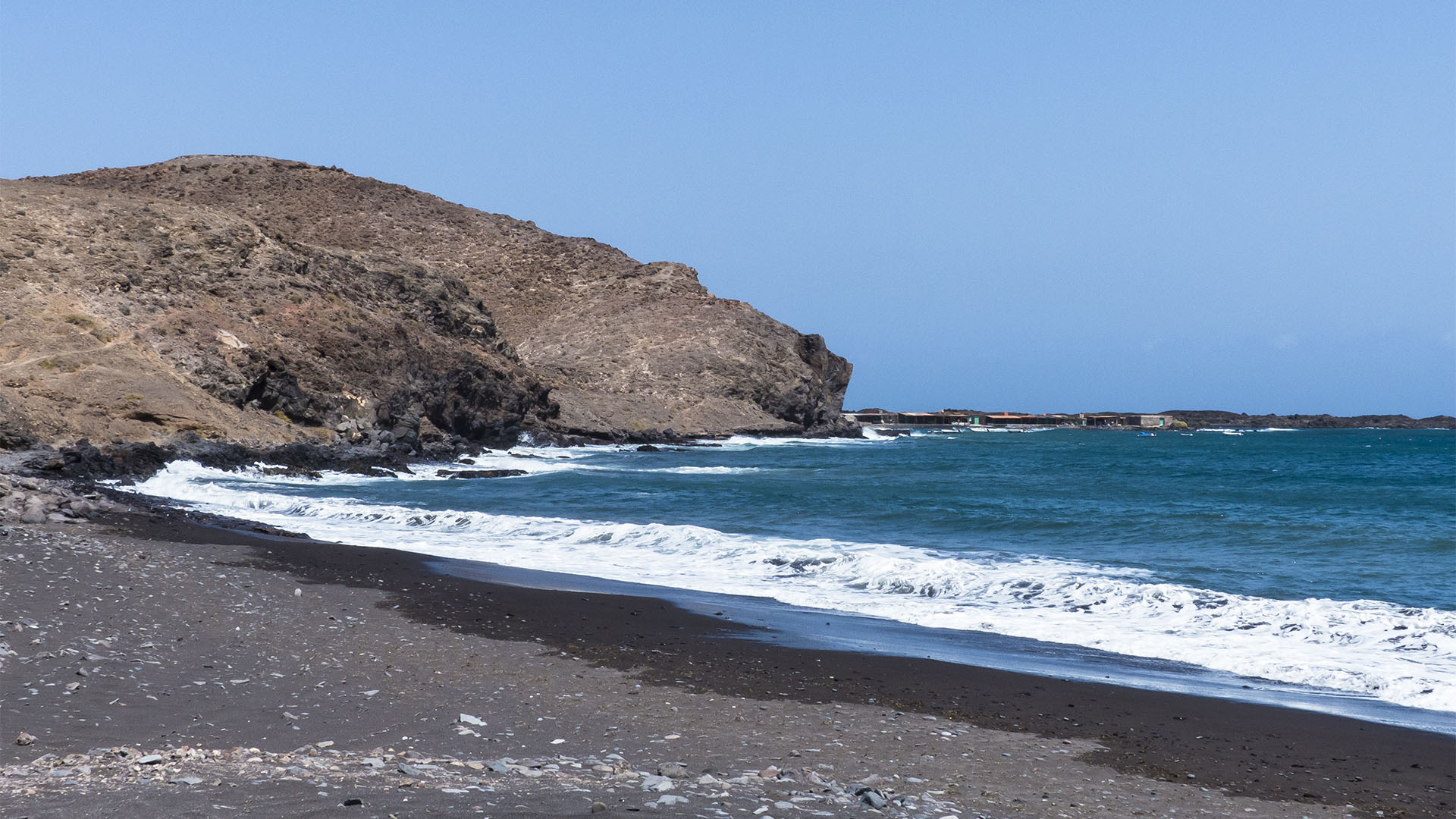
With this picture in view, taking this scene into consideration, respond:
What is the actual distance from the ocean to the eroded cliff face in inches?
236

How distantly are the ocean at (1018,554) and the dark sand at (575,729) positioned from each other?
150 centimetres

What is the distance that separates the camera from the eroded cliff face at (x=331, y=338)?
34.8m

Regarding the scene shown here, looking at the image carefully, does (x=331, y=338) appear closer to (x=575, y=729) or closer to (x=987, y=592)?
(x=987, y=592)

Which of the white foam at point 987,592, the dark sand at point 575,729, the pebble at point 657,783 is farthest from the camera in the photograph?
the white foam at point 987,592

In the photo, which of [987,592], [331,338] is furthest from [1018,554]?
[331,338]

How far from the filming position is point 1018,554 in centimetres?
1828

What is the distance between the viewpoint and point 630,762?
226 inches

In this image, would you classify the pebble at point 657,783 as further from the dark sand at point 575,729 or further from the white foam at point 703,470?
the white foam at point 703,470

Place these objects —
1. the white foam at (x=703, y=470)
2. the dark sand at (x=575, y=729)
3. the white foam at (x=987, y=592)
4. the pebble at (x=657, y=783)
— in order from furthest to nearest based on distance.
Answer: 1. the white foam at (x=703, y=470)
2. the white foam at (x=987, y=592)
3. the pebble at (x=657, y=783)
4. the dark sand at (x=575, y=729)

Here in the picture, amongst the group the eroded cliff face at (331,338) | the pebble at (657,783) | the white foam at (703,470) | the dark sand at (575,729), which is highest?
the eroded cliff face at (331,338)

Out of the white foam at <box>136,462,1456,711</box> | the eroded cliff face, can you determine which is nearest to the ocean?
the white foam at <box>136,462,1456,711</box>

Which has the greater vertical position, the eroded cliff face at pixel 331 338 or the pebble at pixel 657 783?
the eroded cliff face at pixel 331 338

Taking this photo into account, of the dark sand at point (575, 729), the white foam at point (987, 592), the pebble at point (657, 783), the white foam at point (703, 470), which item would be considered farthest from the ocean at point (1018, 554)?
the pebble at point (657, 783)

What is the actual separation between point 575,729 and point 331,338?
42359 mm
